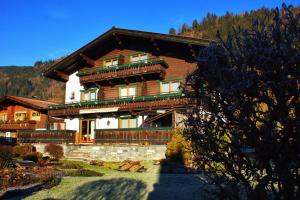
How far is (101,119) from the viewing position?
35.5 meters

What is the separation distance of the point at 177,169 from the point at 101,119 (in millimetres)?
16985

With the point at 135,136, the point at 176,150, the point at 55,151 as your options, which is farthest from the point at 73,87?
the point at 176,150

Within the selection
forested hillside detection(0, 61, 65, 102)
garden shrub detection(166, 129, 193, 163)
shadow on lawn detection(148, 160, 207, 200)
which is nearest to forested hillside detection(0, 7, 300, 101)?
forested hillside detection(0, 61, 65, 102)

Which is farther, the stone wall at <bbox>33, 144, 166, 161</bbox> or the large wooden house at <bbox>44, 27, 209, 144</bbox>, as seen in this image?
the large wooden house at <bbox>44, 27, 209, 144</bbox>

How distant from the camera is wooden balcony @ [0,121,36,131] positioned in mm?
43906

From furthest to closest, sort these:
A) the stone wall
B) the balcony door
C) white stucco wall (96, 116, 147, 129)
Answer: the balcony door, white stucco wall (96, 116, 147, 129), the stone wall

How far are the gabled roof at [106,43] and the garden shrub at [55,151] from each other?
10.8 meters

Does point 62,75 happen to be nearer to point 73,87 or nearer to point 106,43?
point 73,87

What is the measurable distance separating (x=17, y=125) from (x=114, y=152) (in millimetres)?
21899

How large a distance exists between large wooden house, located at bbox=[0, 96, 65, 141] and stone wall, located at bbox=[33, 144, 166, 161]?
46.7 feet

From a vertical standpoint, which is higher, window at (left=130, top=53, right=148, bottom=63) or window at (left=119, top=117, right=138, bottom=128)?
window at (left=130, top=53, right=148, bottom=63)

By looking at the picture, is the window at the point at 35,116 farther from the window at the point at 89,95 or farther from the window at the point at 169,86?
the window at the point at 169,86

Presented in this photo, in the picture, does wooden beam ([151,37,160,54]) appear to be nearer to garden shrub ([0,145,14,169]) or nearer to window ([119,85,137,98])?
window ([119,85,137,98])

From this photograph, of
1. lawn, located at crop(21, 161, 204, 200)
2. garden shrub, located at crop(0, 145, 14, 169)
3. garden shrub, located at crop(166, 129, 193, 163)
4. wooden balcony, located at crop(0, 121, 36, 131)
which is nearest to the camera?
lawn, located at crop(21, 161, 204, 200)
